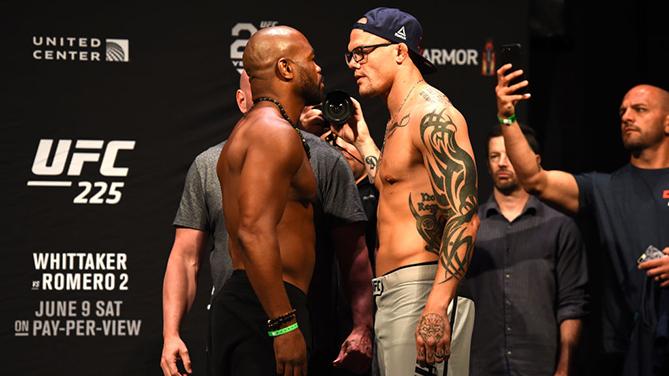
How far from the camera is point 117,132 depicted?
447 cm

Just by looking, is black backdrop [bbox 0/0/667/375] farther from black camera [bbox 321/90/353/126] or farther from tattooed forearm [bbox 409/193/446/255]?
tattooed forearm [bbox 409/193/446/255]

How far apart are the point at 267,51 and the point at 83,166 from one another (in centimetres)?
178

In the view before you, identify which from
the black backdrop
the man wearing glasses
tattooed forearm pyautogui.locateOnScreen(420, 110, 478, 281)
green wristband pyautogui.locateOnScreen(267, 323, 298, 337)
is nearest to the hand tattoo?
the man wearing glasses

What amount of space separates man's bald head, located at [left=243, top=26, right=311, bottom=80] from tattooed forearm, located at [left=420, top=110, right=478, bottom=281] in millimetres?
507

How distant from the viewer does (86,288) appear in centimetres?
440

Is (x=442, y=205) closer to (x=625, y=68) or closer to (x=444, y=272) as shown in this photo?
(x=444, y=272)

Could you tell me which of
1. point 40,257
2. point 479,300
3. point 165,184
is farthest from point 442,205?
point 40,257

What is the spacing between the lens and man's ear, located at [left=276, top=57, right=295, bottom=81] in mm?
2986

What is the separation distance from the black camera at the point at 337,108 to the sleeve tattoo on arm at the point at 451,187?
916 millimetres

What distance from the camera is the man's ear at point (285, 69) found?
9.80ft

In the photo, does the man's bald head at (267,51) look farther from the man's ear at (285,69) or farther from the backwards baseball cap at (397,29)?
the backwards baseball cap at (397,29)

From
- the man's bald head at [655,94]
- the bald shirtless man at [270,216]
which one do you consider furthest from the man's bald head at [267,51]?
the man's bald head at [655,94]

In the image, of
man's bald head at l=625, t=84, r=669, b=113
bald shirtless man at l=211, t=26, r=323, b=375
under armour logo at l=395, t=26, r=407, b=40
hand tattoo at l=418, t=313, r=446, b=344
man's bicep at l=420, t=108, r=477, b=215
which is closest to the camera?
bald shirtless man at l=211, t=26, r=323, b=375

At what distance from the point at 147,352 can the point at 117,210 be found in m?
0.68
